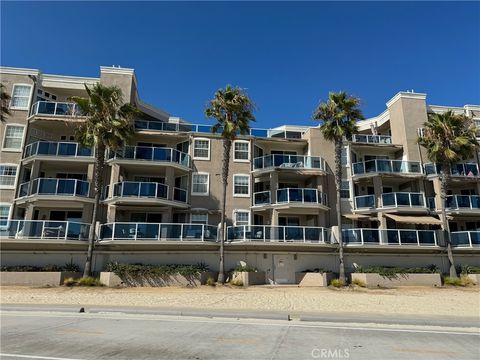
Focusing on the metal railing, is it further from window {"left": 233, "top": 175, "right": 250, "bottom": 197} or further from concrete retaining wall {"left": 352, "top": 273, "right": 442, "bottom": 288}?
window {"left": 233, "top": 175, "right": 250, "bottom": 197}

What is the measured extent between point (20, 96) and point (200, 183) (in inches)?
688

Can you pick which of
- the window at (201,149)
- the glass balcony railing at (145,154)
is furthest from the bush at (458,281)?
the glass balcony railing at (145,154)

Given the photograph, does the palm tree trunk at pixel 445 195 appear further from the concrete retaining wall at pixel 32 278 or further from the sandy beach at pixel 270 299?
the concrete retaining wall at pixel 32 278

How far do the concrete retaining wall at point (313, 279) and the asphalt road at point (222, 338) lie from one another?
1410cm

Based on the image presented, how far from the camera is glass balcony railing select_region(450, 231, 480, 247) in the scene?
2841cm

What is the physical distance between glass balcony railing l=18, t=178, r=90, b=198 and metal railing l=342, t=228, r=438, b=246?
21777mm

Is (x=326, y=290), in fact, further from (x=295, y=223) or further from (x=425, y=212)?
(x=425, y=212)

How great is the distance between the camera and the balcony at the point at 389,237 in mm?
28109

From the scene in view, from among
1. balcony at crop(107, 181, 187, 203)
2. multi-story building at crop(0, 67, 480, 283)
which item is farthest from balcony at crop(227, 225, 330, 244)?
balcony at crop(107, 181, 187, 203)

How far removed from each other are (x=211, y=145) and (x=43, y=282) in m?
17.1

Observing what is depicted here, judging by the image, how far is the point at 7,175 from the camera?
92.9 ft

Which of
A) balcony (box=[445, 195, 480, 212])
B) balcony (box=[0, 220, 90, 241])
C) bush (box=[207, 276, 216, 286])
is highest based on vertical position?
balcony (box=[445, 195, 480, 212])

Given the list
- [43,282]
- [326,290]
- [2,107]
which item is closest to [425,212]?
[326,290]

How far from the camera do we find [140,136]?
31.0 m
